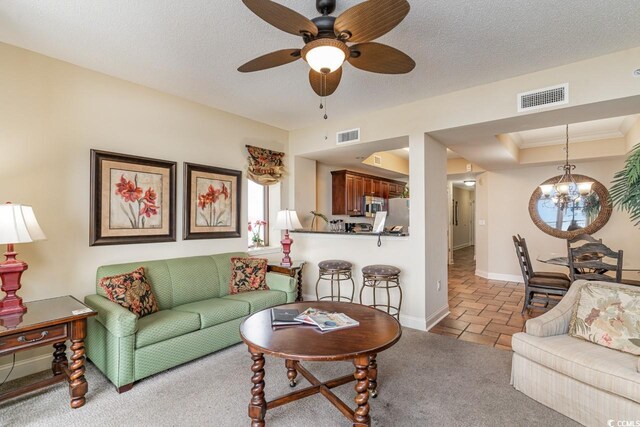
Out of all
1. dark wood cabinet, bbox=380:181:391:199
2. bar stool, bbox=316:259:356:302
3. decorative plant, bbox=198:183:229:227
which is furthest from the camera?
dark wood cabinet, bbox=380:181:391:199

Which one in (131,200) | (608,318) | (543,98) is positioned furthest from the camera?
(131,200)

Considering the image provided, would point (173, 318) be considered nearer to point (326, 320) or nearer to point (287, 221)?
point (326, 320)

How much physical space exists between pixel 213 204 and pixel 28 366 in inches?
87.9

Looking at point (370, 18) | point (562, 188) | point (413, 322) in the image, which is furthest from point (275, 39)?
point (562, 188)

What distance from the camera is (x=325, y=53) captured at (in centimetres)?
180

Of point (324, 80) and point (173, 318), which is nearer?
point (324, 80)

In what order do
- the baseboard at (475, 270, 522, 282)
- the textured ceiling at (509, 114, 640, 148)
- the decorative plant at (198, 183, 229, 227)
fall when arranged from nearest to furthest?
the decorative plant at (198, 183, 229, 227) → the textured ceiling at (509, 114, 640, 148) → the baseboard at (475, 270, 522, 282)

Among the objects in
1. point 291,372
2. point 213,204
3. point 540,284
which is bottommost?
point 291,372

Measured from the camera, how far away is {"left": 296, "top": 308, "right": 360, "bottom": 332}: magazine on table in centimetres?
210

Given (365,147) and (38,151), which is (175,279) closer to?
(38,151)

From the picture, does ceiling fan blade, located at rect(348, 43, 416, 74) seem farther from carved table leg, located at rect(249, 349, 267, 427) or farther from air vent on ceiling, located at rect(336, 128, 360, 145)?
air vent on ceiling, located at rect(336, 128, 360, 145)

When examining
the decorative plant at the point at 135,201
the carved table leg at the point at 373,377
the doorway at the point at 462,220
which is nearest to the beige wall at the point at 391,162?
the doorway at the point at 462,220

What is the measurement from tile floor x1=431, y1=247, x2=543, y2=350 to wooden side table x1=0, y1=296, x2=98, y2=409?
3.36m

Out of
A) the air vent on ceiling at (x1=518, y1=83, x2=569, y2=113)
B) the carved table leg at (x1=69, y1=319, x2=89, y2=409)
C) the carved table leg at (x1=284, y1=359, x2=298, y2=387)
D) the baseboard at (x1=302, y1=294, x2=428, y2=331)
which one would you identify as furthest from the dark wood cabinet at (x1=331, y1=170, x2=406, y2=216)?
the carved table leg at (x1=69, y1=319, x2=89, y2=409)
